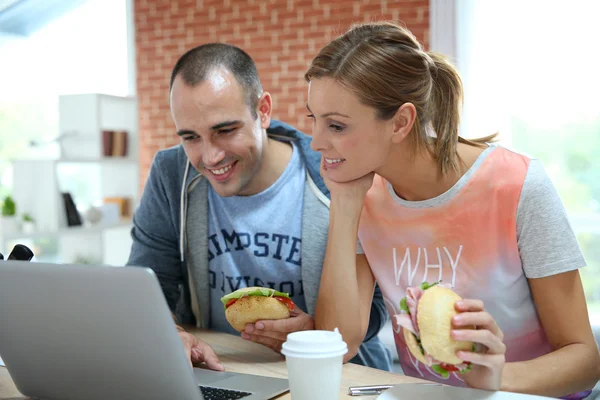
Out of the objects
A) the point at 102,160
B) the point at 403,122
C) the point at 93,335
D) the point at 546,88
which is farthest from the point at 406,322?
the point at 102,160

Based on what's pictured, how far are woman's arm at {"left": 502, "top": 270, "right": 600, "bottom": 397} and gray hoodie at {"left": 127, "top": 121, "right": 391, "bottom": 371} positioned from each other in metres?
0.60

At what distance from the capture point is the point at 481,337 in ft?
3.42

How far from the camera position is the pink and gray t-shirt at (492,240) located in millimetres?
1491

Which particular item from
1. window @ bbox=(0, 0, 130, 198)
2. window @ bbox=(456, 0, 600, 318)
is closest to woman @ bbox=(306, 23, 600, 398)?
window @ bbox=(456, 0, 600, 318)

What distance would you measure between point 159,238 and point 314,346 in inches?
42.6

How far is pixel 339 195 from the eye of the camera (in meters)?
1.66

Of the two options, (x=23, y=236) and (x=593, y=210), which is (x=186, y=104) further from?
(x=593, y=210)

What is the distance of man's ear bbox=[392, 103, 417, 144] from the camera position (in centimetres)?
154

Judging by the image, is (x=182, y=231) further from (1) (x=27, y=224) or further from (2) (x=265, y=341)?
(1) (x=27, y=224)

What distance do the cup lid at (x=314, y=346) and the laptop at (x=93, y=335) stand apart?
0.53ft

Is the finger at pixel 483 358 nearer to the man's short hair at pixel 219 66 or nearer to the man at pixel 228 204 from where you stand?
the man at pixel 228 204

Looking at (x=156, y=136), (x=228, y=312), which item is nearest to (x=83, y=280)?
(x=228, y=312)

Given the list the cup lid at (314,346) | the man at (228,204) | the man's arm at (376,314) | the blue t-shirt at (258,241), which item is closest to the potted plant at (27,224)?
the man at (228,204)

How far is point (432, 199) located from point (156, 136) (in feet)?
15.5
